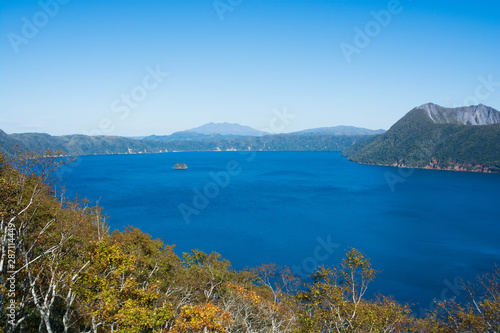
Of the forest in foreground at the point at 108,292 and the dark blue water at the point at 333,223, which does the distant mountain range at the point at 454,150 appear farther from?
the forest in foreground at the point at 108,292

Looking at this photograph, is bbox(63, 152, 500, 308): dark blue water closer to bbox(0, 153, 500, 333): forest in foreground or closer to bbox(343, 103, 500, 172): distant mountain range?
bbox(0, 153, 500, 333): forest in foreground

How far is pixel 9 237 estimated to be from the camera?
10.2 metres

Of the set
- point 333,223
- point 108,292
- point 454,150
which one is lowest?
point 333,223

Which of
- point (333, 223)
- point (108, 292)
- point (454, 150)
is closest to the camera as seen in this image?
point (108, 292)

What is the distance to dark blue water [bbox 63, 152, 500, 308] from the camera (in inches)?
1689

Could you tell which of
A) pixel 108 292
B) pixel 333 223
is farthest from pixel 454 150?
pixel 108 292

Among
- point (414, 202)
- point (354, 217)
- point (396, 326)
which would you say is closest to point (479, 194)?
point (414, 202)

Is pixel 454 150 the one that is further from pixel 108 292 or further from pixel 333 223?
pixel 108 292

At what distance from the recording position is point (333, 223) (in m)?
63.2

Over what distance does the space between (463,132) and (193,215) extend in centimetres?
18494

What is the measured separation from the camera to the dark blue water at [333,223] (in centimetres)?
4291

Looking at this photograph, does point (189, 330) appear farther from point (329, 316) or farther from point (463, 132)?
point (463, 132)

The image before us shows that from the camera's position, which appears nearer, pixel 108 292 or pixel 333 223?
pixel 108 292

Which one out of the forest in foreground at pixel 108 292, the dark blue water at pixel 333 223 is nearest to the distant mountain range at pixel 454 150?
the dark blue water at pixel 333 223
